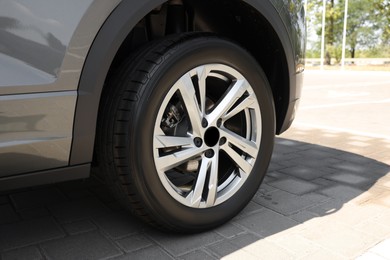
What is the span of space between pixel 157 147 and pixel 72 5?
73 centimetres

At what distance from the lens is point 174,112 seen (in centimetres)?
210

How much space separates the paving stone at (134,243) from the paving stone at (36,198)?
0.72 meters

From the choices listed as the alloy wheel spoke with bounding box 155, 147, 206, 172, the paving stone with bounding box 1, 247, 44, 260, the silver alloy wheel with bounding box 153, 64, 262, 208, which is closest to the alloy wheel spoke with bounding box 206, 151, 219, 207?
the silver alloy wheel with bounding box 153, 64, 262, 208

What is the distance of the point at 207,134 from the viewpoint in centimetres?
210

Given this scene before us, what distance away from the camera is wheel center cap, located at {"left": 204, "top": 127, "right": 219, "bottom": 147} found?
6.86ft

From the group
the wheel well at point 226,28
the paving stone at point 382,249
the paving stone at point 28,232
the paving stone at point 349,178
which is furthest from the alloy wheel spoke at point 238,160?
the paving stone at point 349,178

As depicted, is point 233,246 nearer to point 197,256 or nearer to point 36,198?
point 197,256

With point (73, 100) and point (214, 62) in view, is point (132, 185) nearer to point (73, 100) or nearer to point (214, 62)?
point (73, 100)

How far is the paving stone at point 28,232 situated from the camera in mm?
1998

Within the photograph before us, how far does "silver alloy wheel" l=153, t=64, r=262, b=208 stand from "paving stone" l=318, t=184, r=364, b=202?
0.76 m

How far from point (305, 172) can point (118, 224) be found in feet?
5.53

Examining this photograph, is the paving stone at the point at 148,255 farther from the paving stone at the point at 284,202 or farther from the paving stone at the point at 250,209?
the paving stone at the point at 284,202

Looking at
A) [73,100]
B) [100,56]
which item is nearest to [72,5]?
[100,56]

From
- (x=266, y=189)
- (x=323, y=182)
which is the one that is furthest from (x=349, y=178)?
(x=266, y=189)
